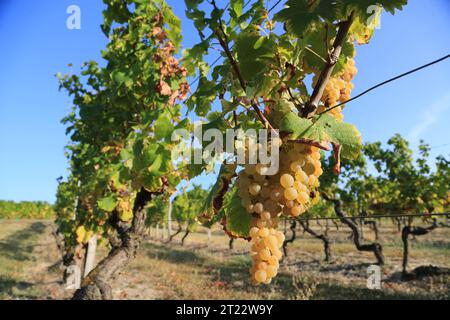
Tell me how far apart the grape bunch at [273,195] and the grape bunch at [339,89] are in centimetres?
22

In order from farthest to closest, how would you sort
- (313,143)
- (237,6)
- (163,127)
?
(163,127) < (237,6) < (313,143)

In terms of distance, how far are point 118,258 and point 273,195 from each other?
14.5 feet

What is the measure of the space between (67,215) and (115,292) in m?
Answer: 3.60

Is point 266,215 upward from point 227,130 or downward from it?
downward

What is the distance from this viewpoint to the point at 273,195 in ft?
3.92

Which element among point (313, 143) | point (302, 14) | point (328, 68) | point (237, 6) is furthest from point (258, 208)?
point (237, 6)

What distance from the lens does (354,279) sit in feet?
39.7

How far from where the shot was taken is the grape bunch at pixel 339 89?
4.25ft

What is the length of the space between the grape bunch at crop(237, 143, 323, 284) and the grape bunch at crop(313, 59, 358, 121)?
217mm

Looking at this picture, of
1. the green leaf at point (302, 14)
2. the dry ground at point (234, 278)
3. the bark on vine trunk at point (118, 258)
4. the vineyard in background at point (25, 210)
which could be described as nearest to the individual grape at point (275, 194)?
the green leaf at point (302, 14)

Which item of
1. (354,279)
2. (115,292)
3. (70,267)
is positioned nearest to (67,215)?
(70,267)

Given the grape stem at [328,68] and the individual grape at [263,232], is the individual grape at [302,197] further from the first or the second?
the grape stem at [328,68]

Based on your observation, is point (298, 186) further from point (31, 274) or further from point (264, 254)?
point (31, 274)

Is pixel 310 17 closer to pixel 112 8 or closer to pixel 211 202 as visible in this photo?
pixel 211 202
